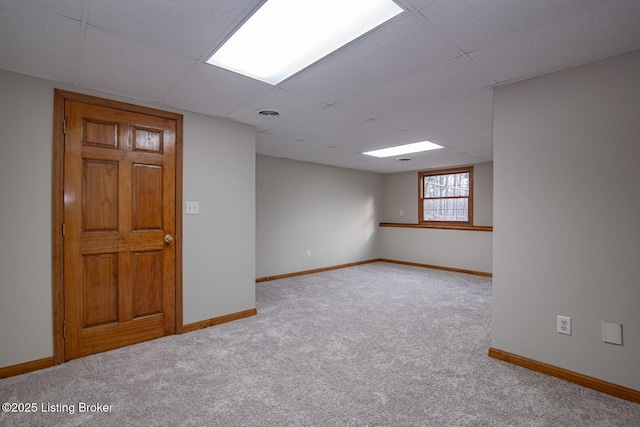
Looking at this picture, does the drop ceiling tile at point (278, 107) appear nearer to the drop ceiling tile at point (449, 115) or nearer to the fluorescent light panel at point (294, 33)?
the fluorescent light panel at point (294, 33)

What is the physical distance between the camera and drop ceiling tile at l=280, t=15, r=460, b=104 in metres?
1.71

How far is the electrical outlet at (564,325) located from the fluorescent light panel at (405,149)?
275 cm

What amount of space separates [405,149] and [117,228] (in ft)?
13.1

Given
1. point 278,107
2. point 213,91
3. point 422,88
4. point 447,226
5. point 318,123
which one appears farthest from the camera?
point 447,226

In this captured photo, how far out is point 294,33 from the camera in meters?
1.84

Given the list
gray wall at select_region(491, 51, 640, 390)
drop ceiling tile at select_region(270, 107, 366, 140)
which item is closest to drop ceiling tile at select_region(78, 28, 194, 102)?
drop ceiling tile at select_region(270, 107, 366, 140)

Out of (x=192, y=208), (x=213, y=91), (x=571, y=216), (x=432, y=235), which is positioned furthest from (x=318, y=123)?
(x=432, y=235)

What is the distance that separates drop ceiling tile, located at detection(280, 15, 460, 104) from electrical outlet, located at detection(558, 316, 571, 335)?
1999 mm

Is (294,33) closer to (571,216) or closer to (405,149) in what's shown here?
(571,216)

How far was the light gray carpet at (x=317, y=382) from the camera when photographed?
5.78 ft

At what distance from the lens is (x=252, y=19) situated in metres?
1.70

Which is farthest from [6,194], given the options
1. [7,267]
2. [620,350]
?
[620,350]

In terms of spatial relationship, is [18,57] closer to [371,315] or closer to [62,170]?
[62,170]

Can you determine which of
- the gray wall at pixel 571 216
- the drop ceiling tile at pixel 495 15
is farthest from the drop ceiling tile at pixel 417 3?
the gray wall at pixel 571 216
